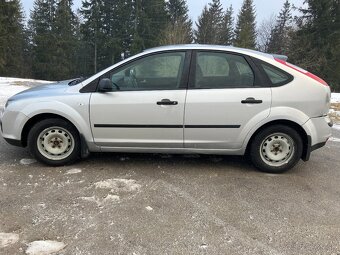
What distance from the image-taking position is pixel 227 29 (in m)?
60.6

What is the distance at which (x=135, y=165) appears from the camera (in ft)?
16.9

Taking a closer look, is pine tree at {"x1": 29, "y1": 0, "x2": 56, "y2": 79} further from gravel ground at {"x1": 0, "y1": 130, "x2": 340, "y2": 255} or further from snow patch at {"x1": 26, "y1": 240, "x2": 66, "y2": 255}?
snow patch at {"x1": 26, "y1": 240, "x2": 66, "y2": 255}

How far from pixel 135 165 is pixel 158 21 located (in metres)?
49.8

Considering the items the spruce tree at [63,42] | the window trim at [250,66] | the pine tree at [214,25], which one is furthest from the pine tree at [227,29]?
the window trim at [250,66]

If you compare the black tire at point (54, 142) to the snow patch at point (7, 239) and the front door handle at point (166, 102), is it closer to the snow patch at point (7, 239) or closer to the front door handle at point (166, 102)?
the front door handle at point (166, 102)

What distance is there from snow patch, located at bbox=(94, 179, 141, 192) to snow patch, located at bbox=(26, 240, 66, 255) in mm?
1189

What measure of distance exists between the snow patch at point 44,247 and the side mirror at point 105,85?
2.17m

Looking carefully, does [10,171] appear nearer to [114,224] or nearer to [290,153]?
[114,224]

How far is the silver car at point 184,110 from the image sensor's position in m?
4.71

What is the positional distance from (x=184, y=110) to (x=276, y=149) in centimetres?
140

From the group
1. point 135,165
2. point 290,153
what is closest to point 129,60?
point 135,165

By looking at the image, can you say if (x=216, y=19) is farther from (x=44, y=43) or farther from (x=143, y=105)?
(x=143, y=105)

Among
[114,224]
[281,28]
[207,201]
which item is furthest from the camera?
[281,28]

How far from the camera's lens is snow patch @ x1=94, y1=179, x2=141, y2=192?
4293mm
